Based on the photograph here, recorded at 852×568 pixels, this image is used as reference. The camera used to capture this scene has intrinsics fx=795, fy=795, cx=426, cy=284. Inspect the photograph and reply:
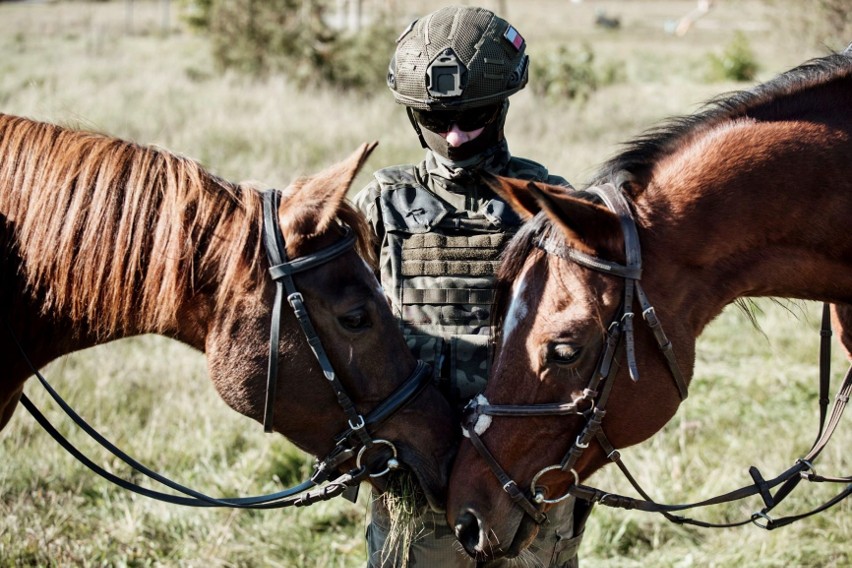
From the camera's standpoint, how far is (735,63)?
77.5 feet

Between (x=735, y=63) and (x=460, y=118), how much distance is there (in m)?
23.3

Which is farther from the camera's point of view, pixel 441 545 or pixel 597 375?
pixel 441 545

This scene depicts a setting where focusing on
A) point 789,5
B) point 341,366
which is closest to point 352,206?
point 341,366

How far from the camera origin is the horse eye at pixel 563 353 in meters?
2.48

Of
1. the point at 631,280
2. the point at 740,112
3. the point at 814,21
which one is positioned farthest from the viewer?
the point at 814,21

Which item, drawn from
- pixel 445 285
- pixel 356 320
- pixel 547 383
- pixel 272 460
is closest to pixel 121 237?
pixel 356 320

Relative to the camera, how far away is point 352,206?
8.98 ft

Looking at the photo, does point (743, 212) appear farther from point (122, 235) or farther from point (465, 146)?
point (122, 235)

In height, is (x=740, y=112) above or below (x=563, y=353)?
above

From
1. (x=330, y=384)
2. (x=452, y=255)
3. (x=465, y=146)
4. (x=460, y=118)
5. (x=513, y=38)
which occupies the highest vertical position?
(x=513, y=38)

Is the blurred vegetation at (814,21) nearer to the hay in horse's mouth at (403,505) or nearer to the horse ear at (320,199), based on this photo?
the horse ear at (320,199)

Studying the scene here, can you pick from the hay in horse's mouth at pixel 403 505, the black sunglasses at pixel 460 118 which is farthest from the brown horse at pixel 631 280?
the black sunglasses at pixel 460 118

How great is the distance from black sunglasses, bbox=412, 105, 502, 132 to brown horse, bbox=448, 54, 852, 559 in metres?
0.60

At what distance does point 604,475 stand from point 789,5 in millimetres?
13680
